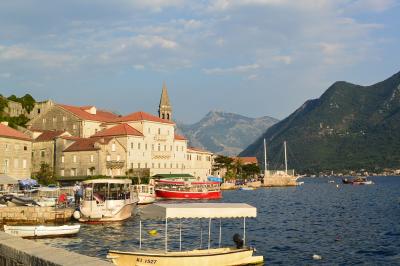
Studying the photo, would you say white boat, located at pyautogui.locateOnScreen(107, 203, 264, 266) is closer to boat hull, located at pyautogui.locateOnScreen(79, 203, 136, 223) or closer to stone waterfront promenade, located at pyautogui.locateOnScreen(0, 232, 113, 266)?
stone waterfront promenade, located at pyautogui.locateOnScreen(0, 232, 113, 266)

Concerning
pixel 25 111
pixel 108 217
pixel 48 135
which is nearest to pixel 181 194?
pixel 48 135

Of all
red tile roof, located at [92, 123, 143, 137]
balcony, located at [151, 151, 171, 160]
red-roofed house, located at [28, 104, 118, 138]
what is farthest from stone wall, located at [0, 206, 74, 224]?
balcony, located at [151, 151, 171, 160]

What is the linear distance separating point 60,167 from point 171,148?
2652cm

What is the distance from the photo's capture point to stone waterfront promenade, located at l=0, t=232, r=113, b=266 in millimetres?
7831

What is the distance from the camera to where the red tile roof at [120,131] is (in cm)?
9339

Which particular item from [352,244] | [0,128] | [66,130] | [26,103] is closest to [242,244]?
[352,244]

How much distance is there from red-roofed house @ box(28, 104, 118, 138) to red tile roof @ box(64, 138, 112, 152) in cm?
774

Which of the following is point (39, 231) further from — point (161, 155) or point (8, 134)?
point (161, 155)

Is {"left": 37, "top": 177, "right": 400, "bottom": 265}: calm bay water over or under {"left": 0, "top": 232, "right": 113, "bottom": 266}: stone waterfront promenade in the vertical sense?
under

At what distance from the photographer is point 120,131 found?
308 feet

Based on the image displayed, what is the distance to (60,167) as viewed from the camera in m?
89.0

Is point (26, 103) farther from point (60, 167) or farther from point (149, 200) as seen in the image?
point (149, 200)

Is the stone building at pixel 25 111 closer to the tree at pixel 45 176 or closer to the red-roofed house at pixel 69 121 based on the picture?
the red-roofed house at pixel 69 121

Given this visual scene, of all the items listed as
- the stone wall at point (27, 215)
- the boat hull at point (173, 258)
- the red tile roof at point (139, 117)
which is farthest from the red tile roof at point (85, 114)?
the boat hull at point (173, 258)
